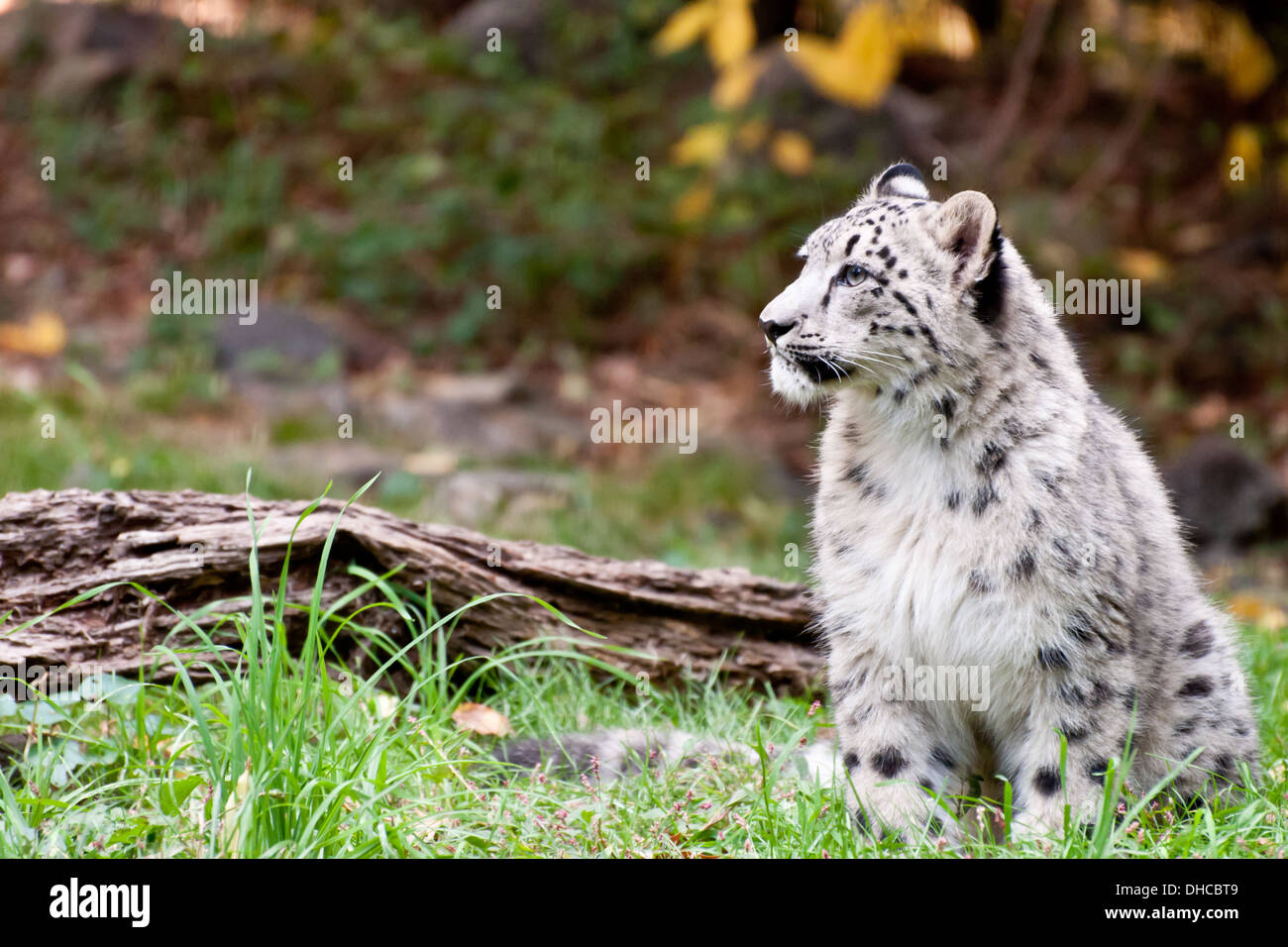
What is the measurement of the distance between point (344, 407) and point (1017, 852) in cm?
936

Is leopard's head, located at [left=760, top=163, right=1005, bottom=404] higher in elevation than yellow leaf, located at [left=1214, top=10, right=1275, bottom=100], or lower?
lower

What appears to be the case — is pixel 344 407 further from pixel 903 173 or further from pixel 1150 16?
pixel 1150 16

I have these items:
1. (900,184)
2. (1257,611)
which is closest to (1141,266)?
(1257,611)

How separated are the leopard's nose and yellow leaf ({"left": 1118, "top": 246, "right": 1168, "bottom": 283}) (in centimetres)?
893

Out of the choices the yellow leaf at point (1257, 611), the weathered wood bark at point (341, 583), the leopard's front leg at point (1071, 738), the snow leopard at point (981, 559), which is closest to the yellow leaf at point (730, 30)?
the weathered wood bark at point (341, 583)

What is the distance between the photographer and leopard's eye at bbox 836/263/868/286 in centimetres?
468

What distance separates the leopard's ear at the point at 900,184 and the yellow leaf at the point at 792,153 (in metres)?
6.87

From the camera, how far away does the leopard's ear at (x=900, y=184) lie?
16.9 feet

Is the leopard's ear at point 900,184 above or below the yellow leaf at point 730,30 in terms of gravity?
below

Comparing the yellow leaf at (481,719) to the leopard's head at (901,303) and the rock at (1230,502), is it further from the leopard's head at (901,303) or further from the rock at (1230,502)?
the rock at (1230,502)

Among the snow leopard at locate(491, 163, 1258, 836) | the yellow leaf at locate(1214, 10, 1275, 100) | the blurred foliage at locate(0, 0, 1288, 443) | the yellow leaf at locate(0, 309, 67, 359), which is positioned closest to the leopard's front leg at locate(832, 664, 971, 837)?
the snow leopard at locate(491, 163, 1258, 836)

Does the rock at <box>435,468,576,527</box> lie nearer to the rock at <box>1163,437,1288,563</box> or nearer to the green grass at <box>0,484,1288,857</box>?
the green grass at <box>0,484,1288,857</box>

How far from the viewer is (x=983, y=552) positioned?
450cm

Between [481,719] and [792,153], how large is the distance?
8.02 metres
